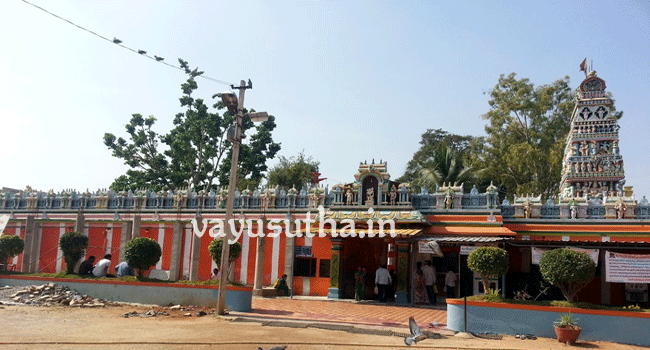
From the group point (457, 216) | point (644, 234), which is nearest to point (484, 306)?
point (457, 216)

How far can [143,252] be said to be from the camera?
15.3 m

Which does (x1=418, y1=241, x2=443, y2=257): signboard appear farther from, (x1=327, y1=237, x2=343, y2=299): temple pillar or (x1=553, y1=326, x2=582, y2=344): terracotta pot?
(x1=553, y1=326, x2=582, y2=344): terracotta pot

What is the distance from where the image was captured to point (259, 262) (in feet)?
64.1

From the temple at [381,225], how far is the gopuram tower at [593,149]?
0.04 metres

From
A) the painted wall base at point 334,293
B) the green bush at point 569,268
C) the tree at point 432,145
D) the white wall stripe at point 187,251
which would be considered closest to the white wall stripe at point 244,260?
the white wall stripe at point 187,251

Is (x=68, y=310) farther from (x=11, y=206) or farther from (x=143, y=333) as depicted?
(x=11, y=206)

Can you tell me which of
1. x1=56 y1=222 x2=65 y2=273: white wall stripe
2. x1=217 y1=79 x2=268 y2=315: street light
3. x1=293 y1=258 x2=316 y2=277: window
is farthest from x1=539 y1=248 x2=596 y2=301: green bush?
x1=56 y1=222 x2=65 y2=273: white wall stripe

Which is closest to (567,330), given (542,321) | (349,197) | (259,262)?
(542,321)

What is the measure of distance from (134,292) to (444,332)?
352 inches

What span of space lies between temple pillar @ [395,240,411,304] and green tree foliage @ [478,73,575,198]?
1270 centimetres

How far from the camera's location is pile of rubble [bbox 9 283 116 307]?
14922 millimetres

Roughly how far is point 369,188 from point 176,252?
27.6 feet

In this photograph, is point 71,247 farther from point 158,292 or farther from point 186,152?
point 186,152

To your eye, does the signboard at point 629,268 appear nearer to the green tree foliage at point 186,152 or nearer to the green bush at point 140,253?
the green bush at point 140,253
